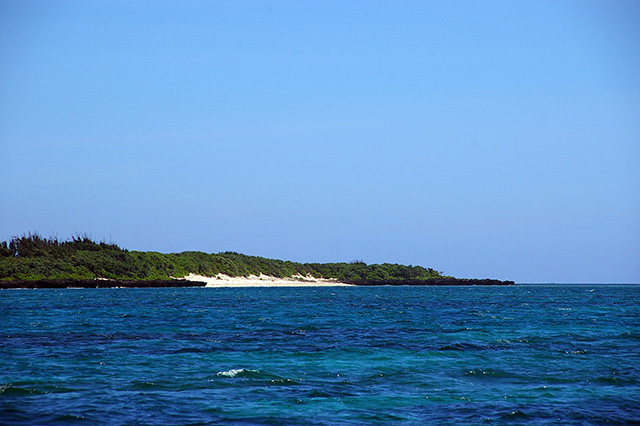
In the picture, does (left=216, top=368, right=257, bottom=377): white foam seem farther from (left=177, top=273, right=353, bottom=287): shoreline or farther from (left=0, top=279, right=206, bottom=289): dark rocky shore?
(left=177, top=273, right=353, bottom=287): shoreline

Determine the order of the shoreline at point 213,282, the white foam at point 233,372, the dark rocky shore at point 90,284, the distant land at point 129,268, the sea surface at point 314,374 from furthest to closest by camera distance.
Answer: the distant land at point 129,268, the shoreline at point 213,282, the dark rocky shore at point 90,284, the white foam at point 233,372, the sea surface at point 314,374

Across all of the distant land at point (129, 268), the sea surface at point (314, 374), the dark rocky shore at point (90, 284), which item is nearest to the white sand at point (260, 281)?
the distant land at point (129, 268)

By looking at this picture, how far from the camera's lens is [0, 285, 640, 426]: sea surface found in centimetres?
1569

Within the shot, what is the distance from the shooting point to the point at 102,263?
129875 millimetres

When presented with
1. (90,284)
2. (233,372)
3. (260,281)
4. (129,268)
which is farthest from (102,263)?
(233,372)

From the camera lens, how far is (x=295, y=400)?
1727 cm

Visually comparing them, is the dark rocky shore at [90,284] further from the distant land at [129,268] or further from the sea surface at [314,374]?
the sea surface at [314,374]

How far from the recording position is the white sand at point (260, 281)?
143 metres

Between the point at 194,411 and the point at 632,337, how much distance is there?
26.0 metres

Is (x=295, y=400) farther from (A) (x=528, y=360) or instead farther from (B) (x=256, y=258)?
(B) (x=256, y=258)

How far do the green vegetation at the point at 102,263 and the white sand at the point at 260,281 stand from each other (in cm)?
196

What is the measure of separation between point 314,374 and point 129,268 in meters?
120

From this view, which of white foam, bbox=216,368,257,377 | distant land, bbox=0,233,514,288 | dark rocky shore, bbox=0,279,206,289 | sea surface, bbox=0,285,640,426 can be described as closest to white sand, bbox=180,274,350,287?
distant land, bbox=0,233,514,288

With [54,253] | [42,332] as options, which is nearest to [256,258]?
[54,253]
